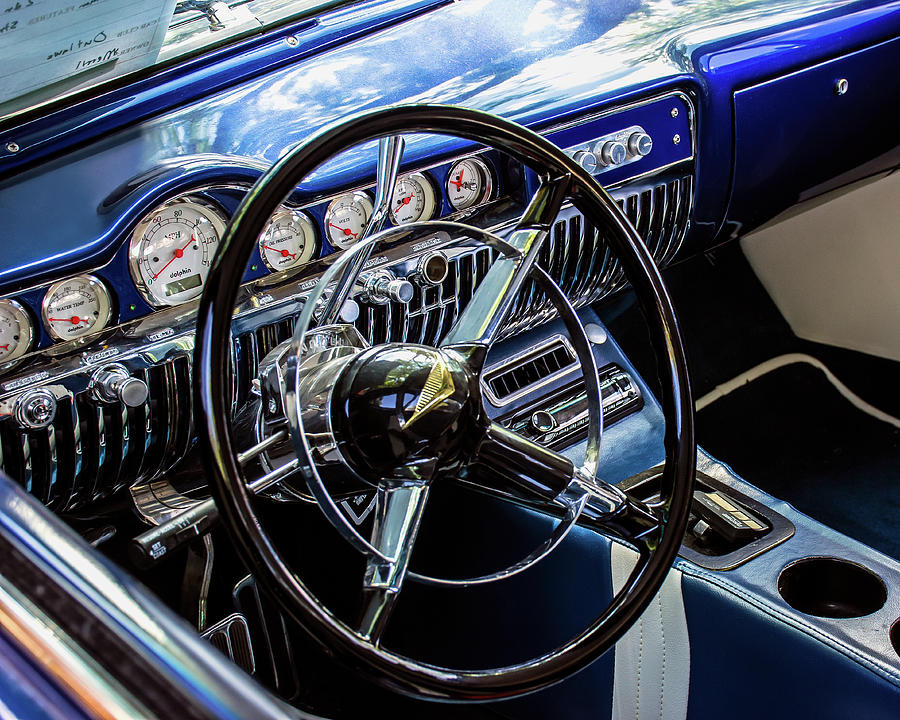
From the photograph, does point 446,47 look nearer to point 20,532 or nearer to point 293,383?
point 293,383

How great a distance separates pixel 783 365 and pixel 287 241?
148cm

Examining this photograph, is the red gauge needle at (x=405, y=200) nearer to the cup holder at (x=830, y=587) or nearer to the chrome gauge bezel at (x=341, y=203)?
the chrome gauge bezel at (x=341, y=203)

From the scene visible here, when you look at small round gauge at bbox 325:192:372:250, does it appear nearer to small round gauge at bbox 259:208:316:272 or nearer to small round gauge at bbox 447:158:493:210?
small round gauge at bbox 259:208:316:272

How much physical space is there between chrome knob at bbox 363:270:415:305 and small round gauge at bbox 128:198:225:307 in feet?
0.71

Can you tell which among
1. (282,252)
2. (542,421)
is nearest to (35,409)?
(282,252)

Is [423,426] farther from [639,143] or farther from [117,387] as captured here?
[639,143]

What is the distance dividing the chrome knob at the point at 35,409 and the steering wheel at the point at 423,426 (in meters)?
0.36

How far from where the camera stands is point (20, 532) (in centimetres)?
62

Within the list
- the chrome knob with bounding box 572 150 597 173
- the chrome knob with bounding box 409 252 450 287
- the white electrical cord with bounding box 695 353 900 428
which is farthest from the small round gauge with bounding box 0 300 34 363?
the white electrical cord with bounding box 695 353 900 428

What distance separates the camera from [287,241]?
4.58 feet

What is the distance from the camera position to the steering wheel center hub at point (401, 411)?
3.00 ft

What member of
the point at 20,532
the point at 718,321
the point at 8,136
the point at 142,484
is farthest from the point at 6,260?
the point at 718,321

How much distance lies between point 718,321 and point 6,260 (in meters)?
1.72

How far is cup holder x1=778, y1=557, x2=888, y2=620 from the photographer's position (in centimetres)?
140
